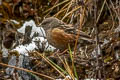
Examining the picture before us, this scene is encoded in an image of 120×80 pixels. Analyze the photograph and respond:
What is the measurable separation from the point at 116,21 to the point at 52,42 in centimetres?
114

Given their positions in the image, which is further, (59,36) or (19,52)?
(19,52)

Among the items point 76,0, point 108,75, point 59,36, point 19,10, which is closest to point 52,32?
point 59,36

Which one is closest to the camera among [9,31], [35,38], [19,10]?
[35,38]

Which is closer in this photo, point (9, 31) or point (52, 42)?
point (52, 42)

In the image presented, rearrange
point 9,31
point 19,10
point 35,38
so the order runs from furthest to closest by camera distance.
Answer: point 19,10 < point 9,31 < point 35,38

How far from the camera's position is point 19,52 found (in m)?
5.71

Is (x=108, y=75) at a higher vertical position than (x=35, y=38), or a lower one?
lower

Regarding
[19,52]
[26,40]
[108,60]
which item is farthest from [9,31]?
[108,60]

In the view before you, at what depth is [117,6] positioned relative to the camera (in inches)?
196

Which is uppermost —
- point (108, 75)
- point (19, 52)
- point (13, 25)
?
point (13, 25)

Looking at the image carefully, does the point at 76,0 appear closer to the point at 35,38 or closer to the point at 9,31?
the point at 35,38

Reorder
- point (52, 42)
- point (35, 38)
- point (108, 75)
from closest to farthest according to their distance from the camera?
1. point (108, 75)
2. point (52, 42)
3. point (35, 38)

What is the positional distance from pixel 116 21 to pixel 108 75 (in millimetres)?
1183

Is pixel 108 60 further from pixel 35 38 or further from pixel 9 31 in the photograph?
pixel 9 31
